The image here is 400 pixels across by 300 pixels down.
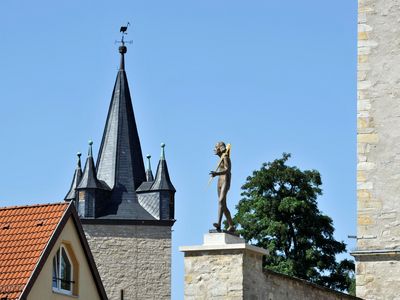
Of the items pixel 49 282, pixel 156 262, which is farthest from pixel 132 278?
pixel 49 282

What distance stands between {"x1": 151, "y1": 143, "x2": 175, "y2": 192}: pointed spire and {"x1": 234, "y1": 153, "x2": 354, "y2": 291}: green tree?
65.2 feet

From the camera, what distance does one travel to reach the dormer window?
2950 cm

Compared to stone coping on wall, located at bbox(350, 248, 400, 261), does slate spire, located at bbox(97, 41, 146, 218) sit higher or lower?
higher

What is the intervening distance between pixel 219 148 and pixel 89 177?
4817 cm

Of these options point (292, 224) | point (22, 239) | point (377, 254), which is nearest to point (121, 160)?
point (292, 224)

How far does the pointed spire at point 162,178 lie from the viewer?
68.3 metres

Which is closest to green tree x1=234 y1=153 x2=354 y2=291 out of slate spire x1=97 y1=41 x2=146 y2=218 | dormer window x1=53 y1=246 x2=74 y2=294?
dormer window x1=53 y1=246 x2=74 y2=294

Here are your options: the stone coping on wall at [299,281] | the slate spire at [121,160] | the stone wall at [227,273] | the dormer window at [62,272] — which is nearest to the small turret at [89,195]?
the slate spire at [121,160]

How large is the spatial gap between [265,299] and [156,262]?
45586mm

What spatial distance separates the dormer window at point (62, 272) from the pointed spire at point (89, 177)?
37.4 m

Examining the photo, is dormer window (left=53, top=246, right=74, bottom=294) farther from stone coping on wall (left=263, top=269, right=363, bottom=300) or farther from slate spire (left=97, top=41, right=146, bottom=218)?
slate spire (left=97, top=41, right=146, bottom=218)

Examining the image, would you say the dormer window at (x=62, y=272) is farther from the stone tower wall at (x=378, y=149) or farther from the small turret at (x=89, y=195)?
the small turret at (x=89, y=195)

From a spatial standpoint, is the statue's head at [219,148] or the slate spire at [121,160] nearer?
the statue's head at [219,148]

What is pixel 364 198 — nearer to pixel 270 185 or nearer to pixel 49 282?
pixel 49 282
